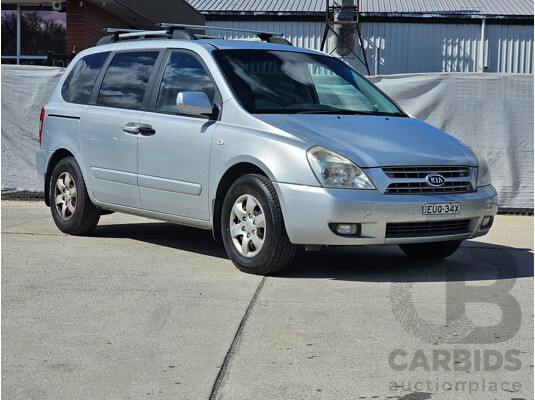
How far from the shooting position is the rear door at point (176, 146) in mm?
6855

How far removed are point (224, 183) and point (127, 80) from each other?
1715 mm

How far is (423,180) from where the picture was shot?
6.29m

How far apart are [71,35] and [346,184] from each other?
1269 centimetres

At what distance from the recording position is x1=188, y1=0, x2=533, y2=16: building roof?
32.2 metres

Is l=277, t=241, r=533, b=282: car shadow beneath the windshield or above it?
beneath

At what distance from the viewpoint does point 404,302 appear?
563 centimetres

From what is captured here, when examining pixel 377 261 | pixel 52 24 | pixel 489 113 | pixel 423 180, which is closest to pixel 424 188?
pixel 423 180

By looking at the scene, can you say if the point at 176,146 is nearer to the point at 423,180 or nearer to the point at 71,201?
the point at 71,201

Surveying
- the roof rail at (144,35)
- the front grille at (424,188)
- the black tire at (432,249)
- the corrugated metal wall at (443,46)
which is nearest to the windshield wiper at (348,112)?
the front grille at (424,188)

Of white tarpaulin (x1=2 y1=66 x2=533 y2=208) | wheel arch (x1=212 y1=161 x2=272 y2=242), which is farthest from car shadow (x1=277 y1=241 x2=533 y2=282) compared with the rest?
white tarpaulin (x1=2 y1=66 x2=533 y2=208)

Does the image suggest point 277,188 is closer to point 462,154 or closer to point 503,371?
point 462,154

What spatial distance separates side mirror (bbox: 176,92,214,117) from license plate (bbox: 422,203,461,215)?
6.23 ft

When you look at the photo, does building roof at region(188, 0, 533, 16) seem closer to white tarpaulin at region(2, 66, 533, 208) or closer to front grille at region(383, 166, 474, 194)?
white tarpaulin at region(2, 66, 533, 208)

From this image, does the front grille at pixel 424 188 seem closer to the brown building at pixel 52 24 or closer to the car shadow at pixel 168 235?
the car shadow at pixel 168 235
